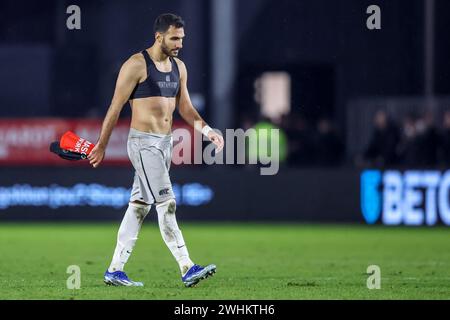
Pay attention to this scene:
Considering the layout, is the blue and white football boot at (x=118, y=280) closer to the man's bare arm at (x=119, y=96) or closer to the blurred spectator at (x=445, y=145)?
the man's bare arm at (x=119, y=96)

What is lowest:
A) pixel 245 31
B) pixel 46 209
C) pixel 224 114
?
pixel 46 209

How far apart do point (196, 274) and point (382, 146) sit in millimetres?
11472

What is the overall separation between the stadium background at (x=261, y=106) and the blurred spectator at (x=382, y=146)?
0.03m

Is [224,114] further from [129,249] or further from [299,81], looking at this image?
[129,249]

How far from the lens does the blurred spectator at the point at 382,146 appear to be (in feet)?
73.6

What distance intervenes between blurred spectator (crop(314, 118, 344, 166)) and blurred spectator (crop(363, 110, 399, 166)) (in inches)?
37.8

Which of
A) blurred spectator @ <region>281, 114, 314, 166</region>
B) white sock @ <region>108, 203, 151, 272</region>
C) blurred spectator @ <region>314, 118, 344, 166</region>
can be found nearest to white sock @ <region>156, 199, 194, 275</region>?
white sock @ <region>108, 203, 151, 272</region>

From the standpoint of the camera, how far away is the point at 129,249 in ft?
38.8

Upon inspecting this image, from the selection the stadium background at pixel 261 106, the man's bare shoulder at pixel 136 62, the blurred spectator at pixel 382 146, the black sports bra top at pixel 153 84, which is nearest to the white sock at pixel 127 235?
the black sports bra top at pixel 153 84

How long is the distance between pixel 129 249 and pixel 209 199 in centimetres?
1068

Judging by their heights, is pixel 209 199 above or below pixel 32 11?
below

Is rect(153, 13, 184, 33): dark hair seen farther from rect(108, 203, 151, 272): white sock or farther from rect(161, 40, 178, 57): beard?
rect(108, 203, 151, 272): white sock
